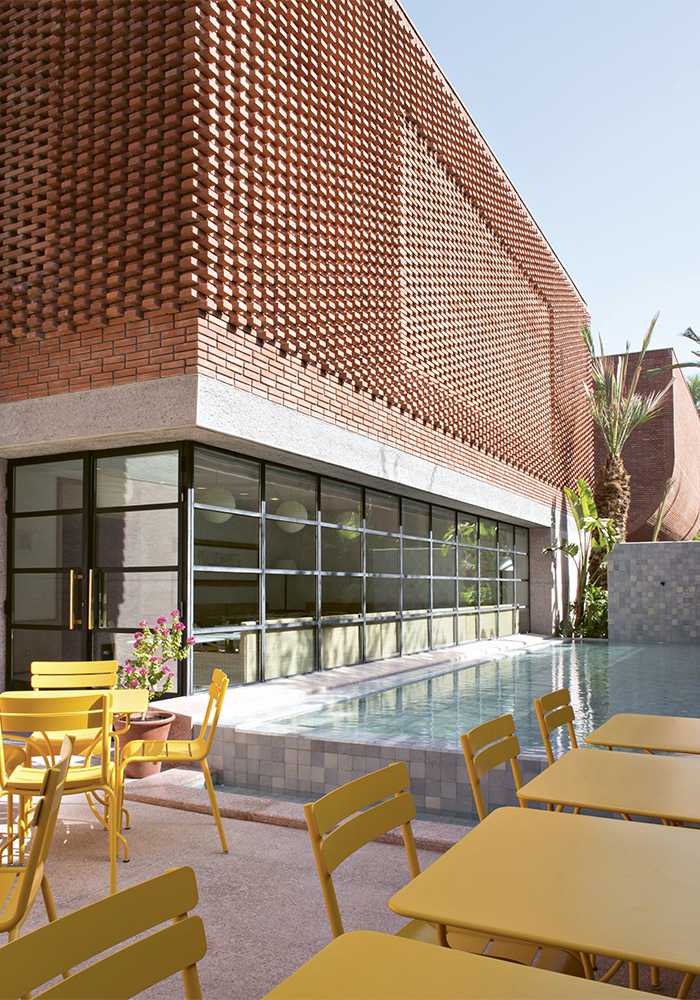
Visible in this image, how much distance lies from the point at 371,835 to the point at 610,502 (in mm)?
19720

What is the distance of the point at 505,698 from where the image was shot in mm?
8258

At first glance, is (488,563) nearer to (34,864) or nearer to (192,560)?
(192,560)

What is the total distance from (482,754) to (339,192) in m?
8.64

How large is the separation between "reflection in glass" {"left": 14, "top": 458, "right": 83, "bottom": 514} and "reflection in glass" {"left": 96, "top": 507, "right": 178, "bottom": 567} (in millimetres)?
498

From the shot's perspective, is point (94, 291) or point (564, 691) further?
point (94, 291)

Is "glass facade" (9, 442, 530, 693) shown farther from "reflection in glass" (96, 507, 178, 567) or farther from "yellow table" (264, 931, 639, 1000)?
"yellow table" (264, 931, 639, 1000)

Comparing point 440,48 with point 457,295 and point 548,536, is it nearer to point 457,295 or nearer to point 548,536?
point 457,295

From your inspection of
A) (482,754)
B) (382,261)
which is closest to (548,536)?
(382,261)

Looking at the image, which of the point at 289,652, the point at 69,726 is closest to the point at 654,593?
the point at 289,652

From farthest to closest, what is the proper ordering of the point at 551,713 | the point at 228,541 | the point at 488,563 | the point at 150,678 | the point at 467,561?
the point at 488,563, the point at 467,561, the point at 228,541, the point at 150,678, the point at 551,713

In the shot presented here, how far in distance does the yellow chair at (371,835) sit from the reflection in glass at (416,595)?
992 centimetres

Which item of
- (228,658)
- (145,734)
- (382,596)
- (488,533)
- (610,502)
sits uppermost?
(610,502)

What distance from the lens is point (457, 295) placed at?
14.0 meters

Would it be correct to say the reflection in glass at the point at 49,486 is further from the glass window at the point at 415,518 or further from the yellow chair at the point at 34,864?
the yellow chair at the point at 34,864
